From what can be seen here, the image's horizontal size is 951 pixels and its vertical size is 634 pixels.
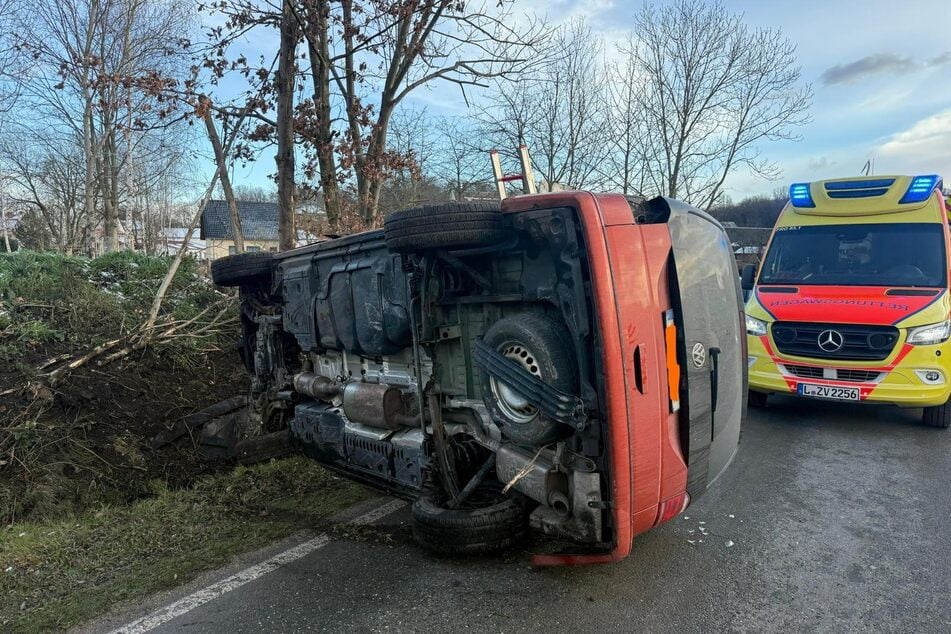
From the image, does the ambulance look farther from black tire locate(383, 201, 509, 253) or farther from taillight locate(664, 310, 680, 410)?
black tire locate(383, 201, 509, 253)

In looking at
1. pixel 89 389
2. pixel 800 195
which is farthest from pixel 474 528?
pixel 800 195

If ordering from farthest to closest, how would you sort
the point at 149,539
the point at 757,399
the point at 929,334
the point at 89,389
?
the point at 757,399 → the point at 89,389 → the point at 929,334 → the point at 149,539

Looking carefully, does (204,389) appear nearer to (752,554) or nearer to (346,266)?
(346,266)

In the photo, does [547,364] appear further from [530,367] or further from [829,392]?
[829,392]

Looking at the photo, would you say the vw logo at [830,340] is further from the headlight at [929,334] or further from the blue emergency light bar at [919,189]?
the blue emergency light bar at [919,189]

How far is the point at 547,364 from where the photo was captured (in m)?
2.81

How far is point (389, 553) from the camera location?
3.52 metres

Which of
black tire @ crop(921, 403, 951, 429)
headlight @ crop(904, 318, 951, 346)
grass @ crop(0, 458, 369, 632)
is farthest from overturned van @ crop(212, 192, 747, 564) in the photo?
black tire @ crop(921, 403, 951, 429)

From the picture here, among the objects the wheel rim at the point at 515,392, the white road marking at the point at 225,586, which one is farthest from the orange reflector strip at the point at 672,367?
the white road marking at the point at 225,586

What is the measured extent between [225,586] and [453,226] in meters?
2.25

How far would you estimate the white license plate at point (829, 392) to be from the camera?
5.88 meters

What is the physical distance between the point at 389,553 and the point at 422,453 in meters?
0.60

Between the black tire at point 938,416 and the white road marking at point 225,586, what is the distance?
5.60 meters

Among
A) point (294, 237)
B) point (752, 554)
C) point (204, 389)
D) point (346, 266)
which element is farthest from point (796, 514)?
point (294, 237)
